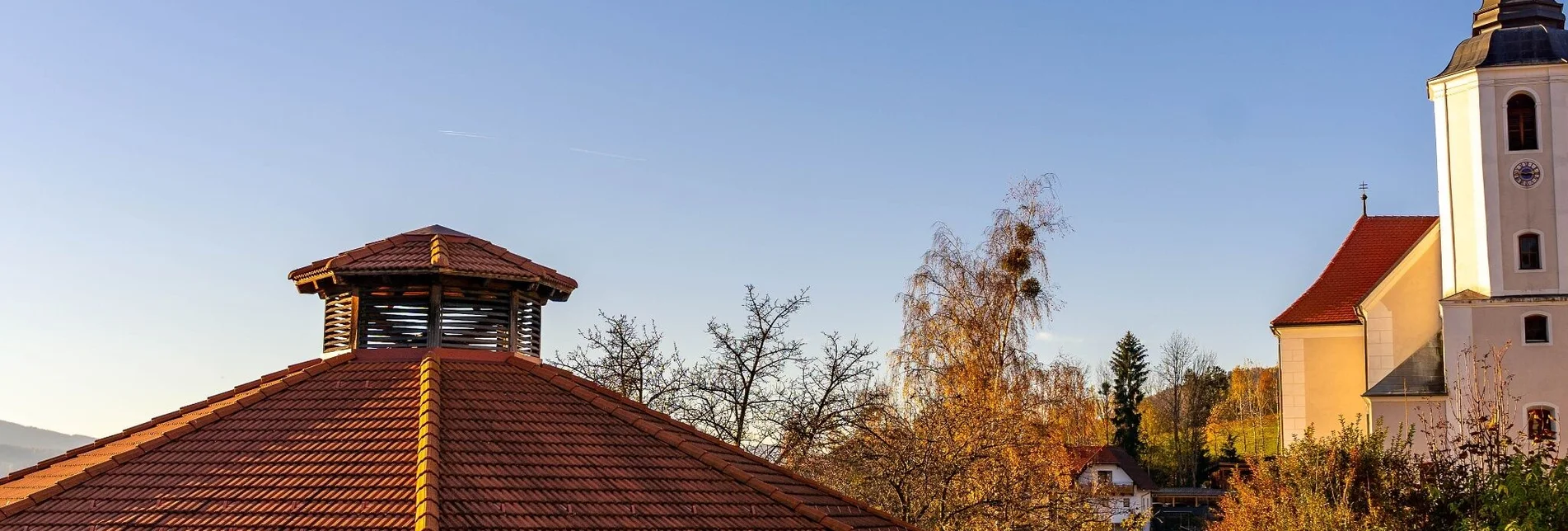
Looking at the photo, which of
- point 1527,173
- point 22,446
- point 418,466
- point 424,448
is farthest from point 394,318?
point 22,446

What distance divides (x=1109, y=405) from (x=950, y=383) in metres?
47.8

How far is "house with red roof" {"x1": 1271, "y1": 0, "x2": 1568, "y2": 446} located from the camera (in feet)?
90.0

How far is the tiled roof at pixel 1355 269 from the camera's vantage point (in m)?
33.2

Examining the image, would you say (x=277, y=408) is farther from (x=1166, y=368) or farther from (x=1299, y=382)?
(x=1166, y=368)

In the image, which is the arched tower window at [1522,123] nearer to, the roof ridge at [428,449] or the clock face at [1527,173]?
the clock face at [1527,173]

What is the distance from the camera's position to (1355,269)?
34.5 metres

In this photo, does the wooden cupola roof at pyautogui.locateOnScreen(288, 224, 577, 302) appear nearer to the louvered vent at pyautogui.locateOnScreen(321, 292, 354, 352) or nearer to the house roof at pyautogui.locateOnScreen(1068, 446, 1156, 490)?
the louvered vent at pyautogui.locateOnScreen(321, 292, 354, 352)

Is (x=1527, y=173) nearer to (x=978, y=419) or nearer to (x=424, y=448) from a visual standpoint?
(x=978, y=419)

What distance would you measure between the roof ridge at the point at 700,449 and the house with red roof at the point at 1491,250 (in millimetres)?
17176

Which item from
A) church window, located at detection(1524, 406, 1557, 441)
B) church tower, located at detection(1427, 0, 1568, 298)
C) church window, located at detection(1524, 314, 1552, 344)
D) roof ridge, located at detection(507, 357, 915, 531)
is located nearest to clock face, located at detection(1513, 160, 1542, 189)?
church tower, located at detection(1427, 0, 1568, 298)

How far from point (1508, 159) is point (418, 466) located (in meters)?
25.3

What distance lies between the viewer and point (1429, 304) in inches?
1204

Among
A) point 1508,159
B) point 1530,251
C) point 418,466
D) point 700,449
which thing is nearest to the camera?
point 418,466

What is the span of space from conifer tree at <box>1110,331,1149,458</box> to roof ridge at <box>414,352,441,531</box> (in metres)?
59.9
